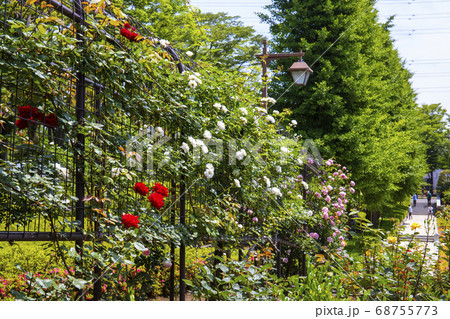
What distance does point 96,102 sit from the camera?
3242 millimetres

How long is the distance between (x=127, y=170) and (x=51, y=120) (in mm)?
600

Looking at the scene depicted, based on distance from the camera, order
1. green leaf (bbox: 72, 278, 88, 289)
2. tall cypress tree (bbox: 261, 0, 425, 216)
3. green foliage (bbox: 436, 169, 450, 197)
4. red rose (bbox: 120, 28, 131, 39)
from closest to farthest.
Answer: green leaf (bbox: 72, 278, 88, 289), red rose (bbox: 120, 28, 131, 39), tall cypress tree (bbox: 261, 0, 425, 216), green foliage (bbox: 436, 169, 450, 197)

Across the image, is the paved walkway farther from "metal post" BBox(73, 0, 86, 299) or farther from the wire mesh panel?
→ "metal post" BBox(73, 0, 86, 299)

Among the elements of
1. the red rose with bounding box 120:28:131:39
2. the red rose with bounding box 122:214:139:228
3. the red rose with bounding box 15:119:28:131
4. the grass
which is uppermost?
the red rose with bounding box 120:28:131:39

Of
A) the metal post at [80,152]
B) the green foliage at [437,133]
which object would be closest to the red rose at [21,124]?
the metal post at [80,152]

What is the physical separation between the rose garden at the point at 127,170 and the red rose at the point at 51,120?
0.01 metres

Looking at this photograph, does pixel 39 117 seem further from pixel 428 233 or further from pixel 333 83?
pixel 333 83

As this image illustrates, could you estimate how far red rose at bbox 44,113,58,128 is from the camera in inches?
110

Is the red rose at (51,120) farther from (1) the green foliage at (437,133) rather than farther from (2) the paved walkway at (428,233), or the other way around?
(1) the green foliage at (437,133)

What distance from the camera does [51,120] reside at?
2.80 metres

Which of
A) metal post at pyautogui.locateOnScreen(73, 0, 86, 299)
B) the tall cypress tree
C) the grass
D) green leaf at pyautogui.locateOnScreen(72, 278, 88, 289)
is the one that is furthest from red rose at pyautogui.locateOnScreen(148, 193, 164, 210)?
the tall cypress tree

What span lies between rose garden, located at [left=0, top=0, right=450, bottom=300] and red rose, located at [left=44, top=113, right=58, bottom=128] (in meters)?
0.01

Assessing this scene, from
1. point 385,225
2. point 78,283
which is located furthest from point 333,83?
point 385,225

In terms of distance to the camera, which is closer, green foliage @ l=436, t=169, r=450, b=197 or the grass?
the grass
